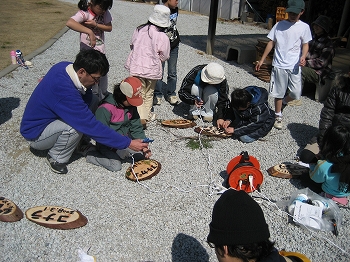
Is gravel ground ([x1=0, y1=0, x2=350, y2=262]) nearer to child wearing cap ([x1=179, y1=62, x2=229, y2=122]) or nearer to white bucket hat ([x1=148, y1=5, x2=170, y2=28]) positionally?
child wearing cap ([x1=179, y1=62, x2=229, y2=122])

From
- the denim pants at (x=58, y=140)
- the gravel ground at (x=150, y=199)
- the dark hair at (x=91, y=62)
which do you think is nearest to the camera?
the gravel ground at (x=150, y=199)

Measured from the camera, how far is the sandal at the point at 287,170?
3.27m

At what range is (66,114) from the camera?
9.34ft

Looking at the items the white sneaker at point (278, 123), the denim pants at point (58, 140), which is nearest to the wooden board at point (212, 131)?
the white sneaker at point (278, 123)

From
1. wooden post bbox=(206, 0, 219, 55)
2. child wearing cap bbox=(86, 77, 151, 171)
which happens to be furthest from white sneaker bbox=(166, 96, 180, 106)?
wooden post bbox=(206, 0, 219, 55)

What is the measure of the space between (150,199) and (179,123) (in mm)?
1555

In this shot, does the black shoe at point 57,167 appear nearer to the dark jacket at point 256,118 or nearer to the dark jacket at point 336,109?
the dark jacket at point 256,118

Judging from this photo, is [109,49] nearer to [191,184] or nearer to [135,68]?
[135,68]

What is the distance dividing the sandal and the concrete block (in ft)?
14.0

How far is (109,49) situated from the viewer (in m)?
8.02

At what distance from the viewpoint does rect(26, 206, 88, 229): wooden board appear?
96.3 inches

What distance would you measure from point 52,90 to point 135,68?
4.46 feet

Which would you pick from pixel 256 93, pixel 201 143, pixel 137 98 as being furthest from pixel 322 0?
pixel 137 98

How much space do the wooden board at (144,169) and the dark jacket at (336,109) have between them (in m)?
1.71
